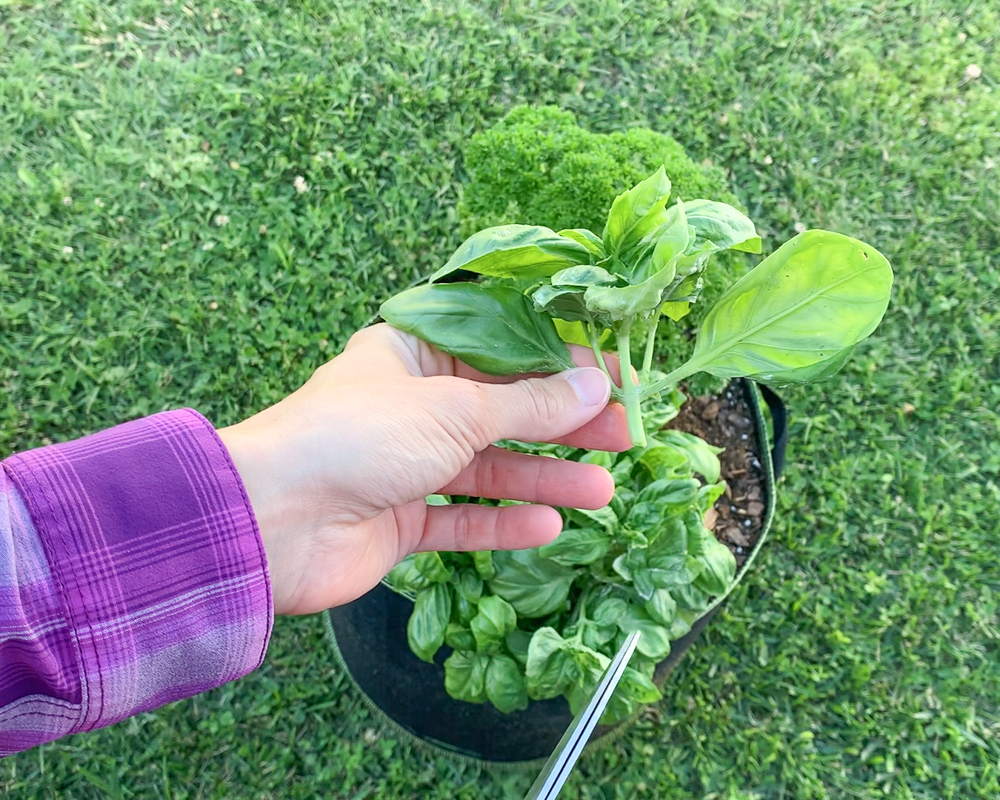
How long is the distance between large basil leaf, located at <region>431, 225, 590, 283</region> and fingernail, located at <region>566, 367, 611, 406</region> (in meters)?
0.16

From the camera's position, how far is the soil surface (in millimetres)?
1517

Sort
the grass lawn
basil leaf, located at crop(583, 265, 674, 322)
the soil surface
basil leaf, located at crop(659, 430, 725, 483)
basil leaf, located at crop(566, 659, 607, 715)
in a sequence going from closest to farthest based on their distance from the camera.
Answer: basil leaf, located at crop(583, 265, 674, 322) → basil leaf, located at crop(566, 659, 607, 715) → basil leaf, located at crop(659, 430, 725, 483) → the soil surface → the grass lawn

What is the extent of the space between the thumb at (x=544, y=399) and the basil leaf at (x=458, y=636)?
397 millimetres

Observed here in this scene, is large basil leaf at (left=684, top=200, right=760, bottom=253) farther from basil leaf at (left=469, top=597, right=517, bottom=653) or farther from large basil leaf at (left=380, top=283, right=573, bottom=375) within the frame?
basil leaf at (left=469, top=597, right=517, bottom=653)

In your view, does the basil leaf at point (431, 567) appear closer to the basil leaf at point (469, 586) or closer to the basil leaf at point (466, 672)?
the basil leaf at point (469, 586)

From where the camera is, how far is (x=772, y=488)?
1445 mm

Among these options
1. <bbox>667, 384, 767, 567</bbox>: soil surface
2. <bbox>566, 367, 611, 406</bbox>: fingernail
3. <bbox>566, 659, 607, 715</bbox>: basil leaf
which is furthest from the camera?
<bbox>667, 384, 767, 567</bbox>: soil surface

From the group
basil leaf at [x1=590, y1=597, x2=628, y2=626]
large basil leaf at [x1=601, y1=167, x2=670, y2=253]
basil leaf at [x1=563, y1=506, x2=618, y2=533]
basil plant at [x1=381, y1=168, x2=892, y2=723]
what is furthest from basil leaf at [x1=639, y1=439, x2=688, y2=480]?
large basil leaf at [x1=601, y1=167, x2=670, y2=253]

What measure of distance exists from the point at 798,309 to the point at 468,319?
39 centimetres

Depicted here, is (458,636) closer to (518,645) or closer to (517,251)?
(518,645)

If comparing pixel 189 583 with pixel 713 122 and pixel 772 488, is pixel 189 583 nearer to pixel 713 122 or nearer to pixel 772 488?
pixel 772 488

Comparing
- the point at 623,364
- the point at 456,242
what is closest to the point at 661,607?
the point at 623,364

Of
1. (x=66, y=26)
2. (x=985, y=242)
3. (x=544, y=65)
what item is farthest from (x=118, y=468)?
(x=985, y=242)

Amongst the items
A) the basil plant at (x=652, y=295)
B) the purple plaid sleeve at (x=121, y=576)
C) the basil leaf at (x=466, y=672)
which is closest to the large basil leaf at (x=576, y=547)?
the basil leaf at (x=466, y=672)
